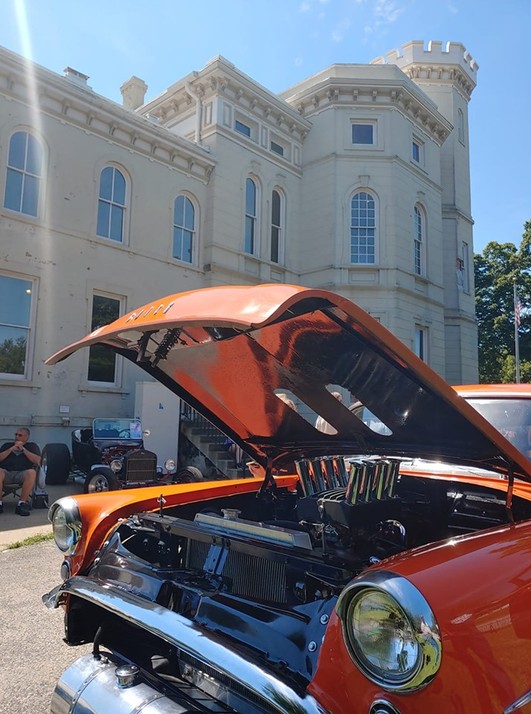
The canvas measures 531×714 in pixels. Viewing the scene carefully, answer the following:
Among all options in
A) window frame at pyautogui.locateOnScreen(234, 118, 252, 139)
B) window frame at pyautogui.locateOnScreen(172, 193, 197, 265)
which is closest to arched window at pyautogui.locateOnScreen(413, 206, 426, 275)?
window frame at pyautogui.locateOnScreen(234, 118, 252, 139)

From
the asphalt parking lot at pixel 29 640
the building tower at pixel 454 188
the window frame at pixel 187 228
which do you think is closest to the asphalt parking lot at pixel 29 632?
the asphalt parking lot at pixel 29 640

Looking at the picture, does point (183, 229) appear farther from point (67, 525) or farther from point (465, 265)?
point (67, 525)

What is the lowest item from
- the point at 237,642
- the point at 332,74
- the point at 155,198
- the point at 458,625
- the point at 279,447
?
the point at 237,642

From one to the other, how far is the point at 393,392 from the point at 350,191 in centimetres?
1604

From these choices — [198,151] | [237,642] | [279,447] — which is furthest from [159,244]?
[237,642]

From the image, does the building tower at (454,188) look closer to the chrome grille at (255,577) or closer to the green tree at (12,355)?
the green tree at (12,355)

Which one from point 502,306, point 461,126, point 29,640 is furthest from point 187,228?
point 502,306

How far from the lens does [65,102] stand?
1184 cm

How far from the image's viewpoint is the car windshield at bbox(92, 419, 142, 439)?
9711 millimetres

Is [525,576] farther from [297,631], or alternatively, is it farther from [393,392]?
[393,392]

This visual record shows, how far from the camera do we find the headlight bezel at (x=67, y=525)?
2.53 metres

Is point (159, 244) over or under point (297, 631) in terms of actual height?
over

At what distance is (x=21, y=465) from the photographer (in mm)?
7746

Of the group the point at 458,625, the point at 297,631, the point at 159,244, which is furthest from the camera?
the point at 159,244
